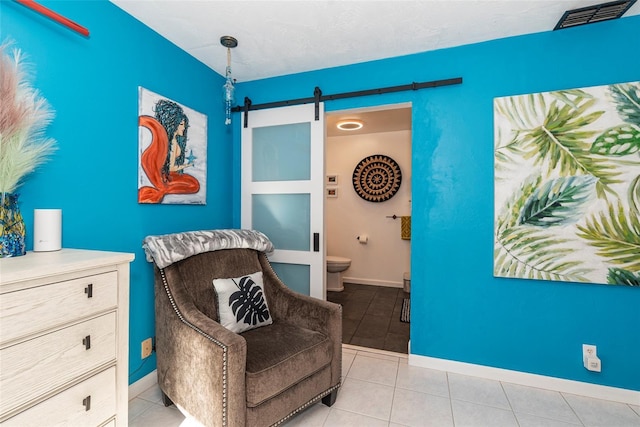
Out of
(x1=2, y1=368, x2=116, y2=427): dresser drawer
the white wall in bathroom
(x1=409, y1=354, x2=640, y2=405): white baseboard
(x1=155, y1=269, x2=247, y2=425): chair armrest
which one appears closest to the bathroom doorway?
the white wall in bathroom

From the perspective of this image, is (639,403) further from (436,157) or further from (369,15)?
(369,15)

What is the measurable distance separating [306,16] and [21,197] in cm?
178

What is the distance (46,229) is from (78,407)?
75 cm

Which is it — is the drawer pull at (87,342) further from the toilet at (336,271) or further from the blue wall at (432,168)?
the toilet at (336,271)

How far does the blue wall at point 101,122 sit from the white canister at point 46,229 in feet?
0.39

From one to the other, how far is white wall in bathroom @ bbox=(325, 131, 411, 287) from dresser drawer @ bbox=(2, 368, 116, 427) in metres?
3.87

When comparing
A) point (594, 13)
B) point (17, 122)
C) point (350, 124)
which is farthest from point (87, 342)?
point (350, 124)

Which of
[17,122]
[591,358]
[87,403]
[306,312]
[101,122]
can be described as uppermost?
[101,122]

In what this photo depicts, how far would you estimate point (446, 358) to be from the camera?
2223 mm

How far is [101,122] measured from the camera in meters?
1.68

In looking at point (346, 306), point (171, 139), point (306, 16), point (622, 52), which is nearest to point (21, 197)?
point (171, 139)

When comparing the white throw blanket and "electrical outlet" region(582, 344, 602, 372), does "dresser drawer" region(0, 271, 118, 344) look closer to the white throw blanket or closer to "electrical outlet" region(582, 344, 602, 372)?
the white throw blanket

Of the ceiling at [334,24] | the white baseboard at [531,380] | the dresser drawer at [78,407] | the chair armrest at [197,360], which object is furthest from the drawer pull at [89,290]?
the white baseboard at [531,380]

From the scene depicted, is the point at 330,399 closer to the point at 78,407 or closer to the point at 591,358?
→ the point at 78,407
